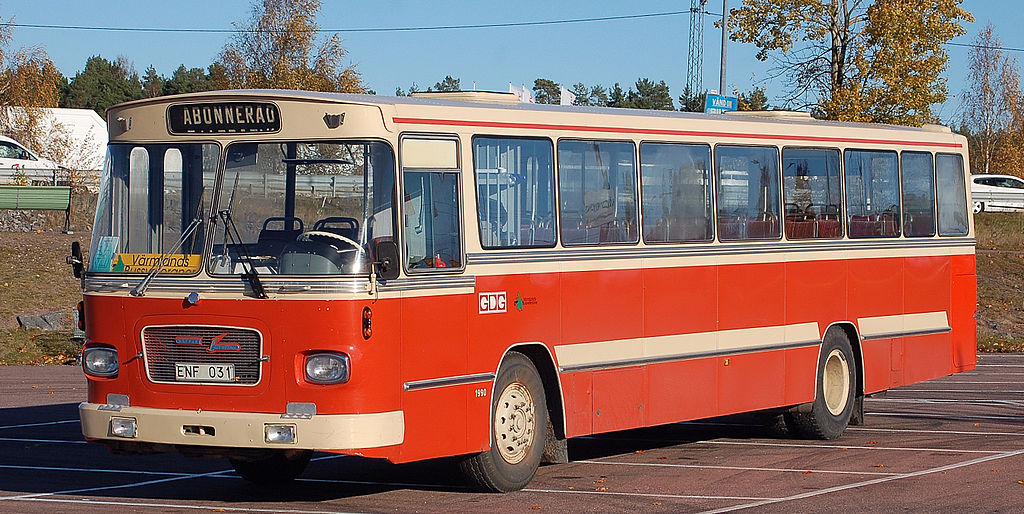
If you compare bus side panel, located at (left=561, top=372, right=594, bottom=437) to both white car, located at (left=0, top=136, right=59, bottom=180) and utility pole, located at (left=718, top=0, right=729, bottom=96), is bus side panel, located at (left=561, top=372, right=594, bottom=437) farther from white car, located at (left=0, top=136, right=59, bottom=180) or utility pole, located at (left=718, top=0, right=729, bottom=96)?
white car, located at (left=0, top=136, right=59, bottom=180)

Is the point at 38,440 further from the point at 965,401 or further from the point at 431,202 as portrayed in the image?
the point at 965,401

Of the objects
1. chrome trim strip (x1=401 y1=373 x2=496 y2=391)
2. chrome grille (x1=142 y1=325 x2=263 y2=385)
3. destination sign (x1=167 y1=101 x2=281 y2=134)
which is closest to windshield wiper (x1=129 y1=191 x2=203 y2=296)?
chrome grille (x1=142 y1=325 x2=263 y2=385)

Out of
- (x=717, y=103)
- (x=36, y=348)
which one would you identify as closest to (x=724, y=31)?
(x=717, y=103)

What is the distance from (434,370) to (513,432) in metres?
1.14

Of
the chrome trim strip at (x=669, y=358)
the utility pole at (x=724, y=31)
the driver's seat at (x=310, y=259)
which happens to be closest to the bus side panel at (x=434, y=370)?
the driver's seat at (x=310, y=259)

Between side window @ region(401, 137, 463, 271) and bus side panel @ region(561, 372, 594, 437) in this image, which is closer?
side window @ region(401, 137, 463, 271)

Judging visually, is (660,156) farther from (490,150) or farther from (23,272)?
(23,272)

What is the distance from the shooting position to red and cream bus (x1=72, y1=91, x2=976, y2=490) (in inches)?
411

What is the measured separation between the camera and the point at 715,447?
1489 cm

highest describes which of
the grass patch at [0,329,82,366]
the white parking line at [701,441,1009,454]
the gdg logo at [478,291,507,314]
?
the gdg logo at [478,291,507,314]

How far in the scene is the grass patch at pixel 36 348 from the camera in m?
25.5

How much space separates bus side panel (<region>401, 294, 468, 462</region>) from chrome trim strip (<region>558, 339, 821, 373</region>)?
52.7 inches

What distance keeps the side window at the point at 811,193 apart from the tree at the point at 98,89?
102 meters

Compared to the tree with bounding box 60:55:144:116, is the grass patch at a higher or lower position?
lower
